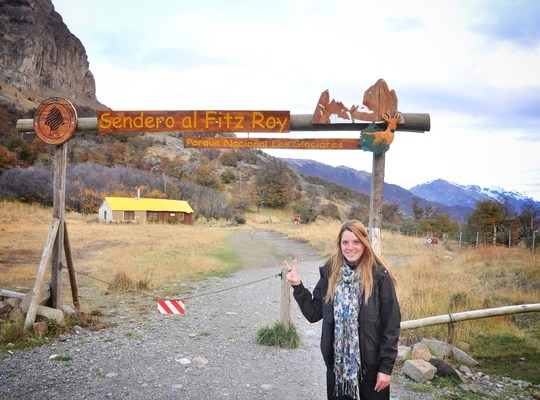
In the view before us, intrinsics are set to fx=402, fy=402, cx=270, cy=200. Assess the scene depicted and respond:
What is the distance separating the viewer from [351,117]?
20.6ft

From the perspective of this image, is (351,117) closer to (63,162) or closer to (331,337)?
(331,337)

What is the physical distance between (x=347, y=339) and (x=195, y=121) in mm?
4810

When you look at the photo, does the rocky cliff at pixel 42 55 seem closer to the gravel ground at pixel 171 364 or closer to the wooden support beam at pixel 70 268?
the wooden support beam at pixel 70 268

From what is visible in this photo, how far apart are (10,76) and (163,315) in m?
130

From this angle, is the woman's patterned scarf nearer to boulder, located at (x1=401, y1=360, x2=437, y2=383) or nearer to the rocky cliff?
boulder, located at (x1=401, y1=360, x2=437, y2=383)

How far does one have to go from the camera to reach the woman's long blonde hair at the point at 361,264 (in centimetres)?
310

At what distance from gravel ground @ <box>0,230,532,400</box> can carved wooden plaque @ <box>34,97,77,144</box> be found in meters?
3.47

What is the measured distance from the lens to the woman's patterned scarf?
10.1ft

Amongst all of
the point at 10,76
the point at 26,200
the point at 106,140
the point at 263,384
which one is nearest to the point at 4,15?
the point at 10,76

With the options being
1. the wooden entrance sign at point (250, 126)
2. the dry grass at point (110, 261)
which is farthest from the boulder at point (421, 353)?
the dry grass at point (110, 261)

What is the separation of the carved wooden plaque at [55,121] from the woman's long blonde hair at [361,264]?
5.85 metres

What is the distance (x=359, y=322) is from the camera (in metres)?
3.07

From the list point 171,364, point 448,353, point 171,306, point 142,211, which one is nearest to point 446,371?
point 448,353

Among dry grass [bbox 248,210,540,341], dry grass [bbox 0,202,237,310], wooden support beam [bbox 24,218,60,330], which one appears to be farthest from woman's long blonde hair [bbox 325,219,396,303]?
dry grass [bbox 0,202,237,310]
